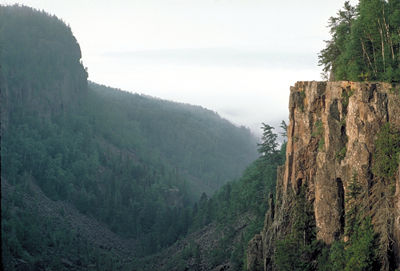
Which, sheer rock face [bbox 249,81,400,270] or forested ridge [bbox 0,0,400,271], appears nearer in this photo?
sheer rock face [bbox 249,81,400,270]

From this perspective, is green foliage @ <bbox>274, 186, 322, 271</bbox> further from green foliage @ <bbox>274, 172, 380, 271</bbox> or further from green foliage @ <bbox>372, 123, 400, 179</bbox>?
green foliage @ <bbox>372, 123, 400, 179</bbox>

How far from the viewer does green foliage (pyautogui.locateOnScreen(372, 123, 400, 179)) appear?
3731 centimetres

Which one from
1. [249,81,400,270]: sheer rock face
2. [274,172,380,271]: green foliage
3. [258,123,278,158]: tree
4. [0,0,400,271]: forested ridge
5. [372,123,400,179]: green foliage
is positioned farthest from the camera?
[258,123,278,158]: tree

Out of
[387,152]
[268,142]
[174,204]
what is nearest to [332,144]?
[387,152]

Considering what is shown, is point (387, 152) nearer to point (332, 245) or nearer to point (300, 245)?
point (332, 245)

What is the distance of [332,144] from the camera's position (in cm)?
4222

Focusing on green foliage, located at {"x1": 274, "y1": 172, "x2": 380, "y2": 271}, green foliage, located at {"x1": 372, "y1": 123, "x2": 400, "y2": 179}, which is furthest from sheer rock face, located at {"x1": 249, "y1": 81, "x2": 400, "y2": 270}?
green foliage, located at {"x1": 274, "y1": 172, "x2": 380, "y2": 271}

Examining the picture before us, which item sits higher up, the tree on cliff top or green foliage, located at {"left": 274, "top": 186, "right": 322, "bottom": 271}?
the tree on cliff top

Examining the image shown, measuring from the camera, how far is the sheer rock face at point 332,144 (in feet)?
127

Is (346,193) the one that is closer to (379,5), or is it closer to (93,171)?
(379,5)

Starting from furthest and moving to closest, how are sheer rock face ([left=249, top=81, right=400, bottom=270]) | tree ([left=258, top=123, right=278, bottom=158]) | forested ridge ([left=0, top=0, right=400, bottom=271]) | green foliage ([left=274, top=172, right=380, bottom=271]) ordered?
tree ([left=258, top=123, right=278, bottom=158]), forested ridge ([left=0, top=0, right=400, bottom=271]), sheer rock face ([left=249, top=81, right=400, bottom=270]), green foliage ([left=274, top=172, right=380, bottom=271])

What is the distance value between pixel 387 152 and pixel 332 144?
5.29 m

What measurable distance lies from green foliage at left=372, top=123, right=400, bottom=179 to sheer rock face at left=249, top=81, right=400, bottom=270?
16.9 inches

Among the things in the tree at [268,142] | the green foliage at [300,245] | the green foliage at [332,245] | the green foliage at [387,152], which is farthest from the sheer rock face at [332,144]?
the tree at [268,142]
